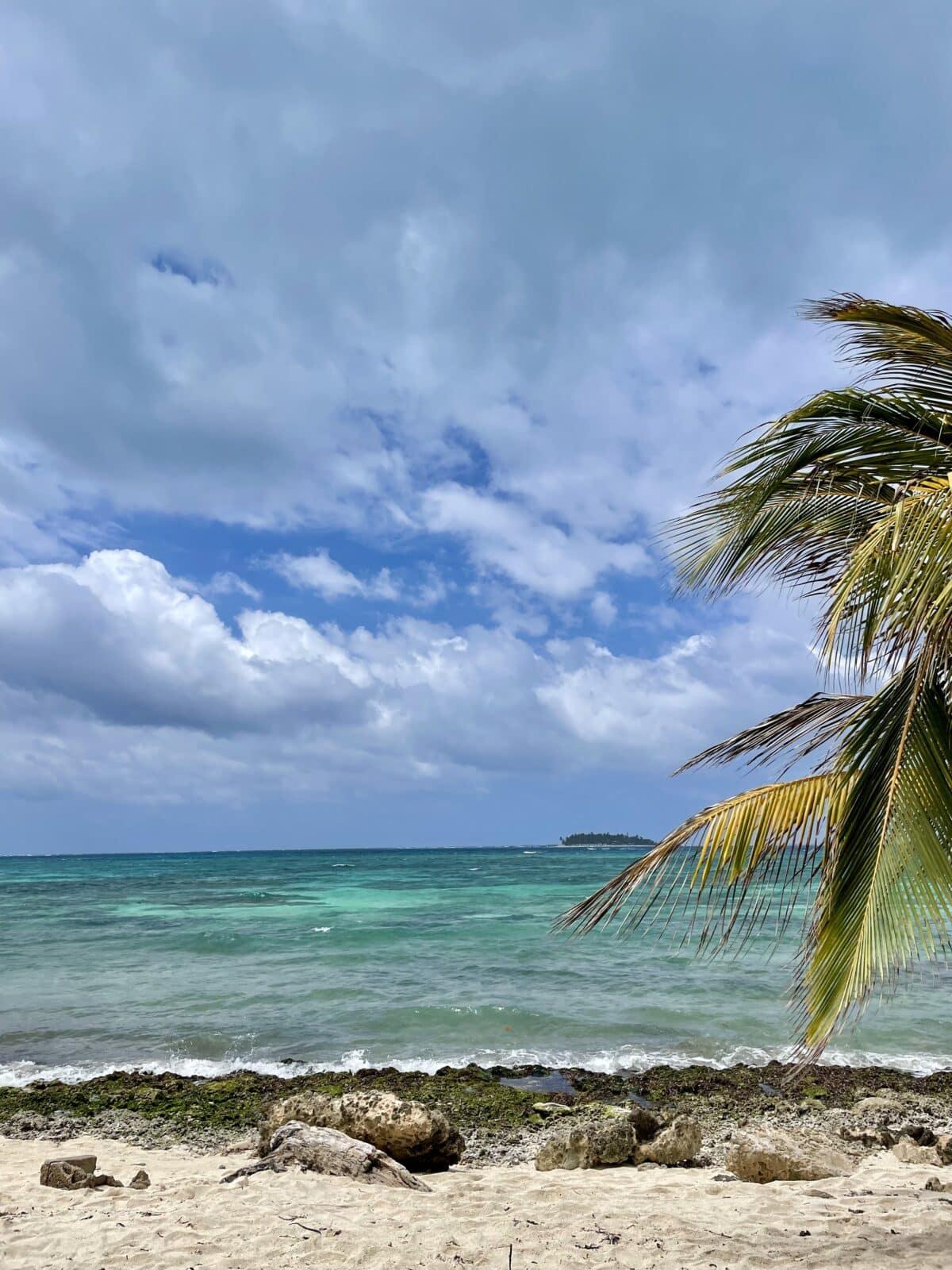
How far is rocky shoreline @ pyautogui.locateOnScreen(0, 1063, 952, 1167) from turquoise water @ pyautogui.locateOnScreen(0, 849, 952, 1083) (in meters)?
0.77

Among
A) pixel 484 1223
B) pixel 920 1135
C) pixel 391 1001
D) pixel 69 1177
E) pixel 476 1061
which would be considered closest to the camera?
pixel 484 1223

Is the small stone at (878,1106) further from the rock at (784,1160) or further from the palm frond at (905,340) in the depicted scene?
the palm frond at (905,340)

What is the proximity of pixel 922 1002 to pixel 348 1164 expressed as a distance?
11.5 metres

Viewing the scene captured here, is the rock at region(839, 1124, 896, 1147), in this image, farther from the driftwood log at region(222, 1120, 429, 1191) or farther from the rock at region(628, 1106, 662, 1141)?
the driftwood log at region(222, 1120, 429, 1191)

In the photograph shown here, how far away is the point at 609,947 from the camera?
752 inches

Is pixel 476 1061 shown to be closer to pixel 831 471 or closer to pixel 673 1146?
pixel 673 1146

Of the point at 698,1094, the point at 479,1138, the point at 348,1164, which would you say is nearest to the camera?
the point at 348,1164

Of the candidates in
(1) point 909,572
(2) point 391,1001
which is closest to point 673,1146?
(1) point 909,572

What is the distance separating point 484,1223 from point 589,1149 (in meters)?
1.94

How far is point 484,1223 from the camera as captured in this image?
17.8ft

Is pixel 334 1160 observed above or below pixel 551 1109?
above

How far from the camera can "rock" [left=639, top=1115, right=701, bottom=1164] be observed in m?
7.17

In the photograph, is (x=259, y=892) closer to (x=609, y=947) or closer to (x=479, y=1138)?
(x=609, y=947)

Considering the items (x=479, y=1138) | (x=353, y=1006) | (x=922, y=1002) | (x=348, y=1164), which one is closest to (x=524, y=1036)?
(x=353, y=1006)
